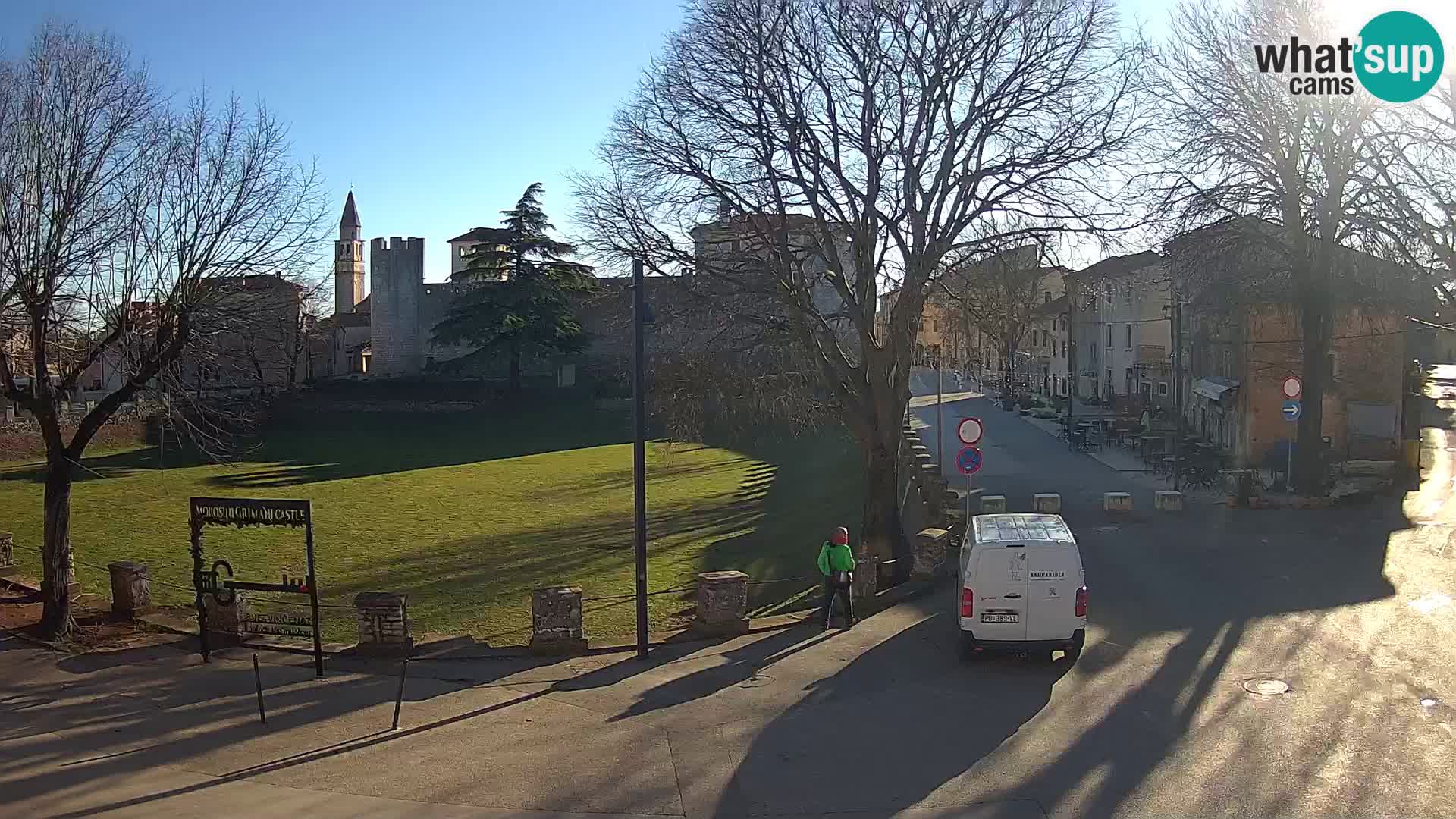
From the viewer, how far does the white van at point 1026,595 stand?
1352cm

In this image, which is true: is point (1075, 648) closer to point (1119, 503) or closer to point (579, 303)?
point (1119, 503)

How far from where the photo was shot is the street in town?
973 centimetres

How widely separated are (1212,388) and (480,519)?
86.3 ft

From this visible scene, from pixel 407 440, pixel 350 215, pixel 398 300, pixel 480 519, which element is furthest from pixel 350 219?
pixel 480 519

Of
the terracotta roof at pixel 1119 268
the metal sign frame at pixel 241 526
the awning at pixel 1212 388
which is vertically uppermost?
the terracotta roof at pixel 1119 268

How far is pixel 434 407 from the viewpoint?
230ft

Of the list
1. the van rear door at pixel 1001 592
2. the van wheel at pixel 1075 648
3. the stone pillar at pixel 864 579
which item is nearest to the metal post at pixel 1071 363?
the stone pillar at pixel 864 579

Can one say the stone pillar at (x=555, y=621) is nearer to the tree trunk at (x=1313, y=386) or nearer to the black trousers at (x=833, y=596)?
the black trousers at (x=833, y=596)

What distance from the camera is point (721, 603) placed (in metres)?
16.5

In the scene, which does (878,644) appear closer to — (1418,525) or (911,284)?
(911,284)

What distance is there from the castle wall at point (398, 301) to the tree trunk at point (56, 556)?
2742 inches

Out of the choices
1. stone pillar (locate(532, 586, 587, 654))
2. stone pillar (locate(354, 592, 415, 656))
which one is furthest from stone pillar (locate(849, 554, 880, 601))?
stone pillar (locate(354, 592, 415, 656))

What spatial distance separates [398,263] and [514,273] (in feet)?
66.4

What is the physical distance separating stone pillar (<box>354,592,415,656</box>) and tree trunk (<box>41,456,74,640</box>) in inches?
182
